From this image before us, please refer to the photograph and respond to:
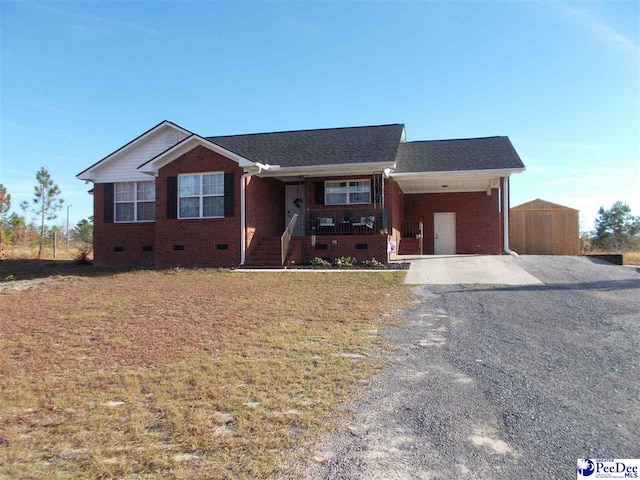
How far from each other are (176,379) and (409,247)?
52.1ft

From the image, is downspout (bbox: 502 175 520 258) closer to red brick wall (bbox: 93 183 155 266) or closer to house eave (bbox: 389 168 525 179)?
house eave (bbox: 389 168 525 179)

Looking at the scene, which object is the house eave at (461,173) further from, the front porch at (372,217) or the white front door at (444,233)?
the white front door at (444,233)

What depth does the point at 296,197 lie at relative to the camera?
18.9 m

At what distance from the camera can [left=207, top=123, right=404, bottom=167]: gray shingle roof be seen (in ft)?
52.7

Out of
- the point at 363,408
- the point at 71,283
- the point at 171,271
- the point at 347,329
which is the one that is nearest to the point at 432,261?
the point at 171,271

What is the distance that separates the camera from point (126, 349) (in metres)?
5.65

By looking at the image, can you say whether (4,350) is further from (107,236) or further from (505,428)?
(107,236)

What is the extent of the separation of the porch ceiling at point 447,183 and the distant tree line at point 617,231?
1760cm

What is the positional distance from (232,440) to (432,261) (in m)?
13.1

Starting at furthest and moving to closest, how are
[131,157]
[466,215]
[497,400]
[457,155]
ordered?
1. [466,215]
2. [457,155]
3. [131,157]
4. [497,400]

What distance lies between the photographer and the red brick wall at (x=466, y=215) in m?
19.4

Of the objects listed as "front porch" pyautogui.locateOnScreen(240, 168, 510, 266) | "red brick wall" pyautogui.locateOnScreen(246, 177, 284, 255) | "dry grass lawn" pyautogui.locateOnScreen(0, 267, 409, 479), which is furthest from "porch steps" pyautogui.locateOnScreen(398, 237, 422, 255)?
"dry grass lawn" pyautogui.locateOnScreen(0, 267, 409, 479)

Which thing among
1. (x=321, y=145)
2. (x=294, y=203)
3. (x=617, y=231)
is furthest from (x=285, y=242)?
(x=617, y=231)

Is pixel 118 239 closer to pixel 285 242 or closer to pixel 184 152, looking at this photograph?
pixel 184 152
